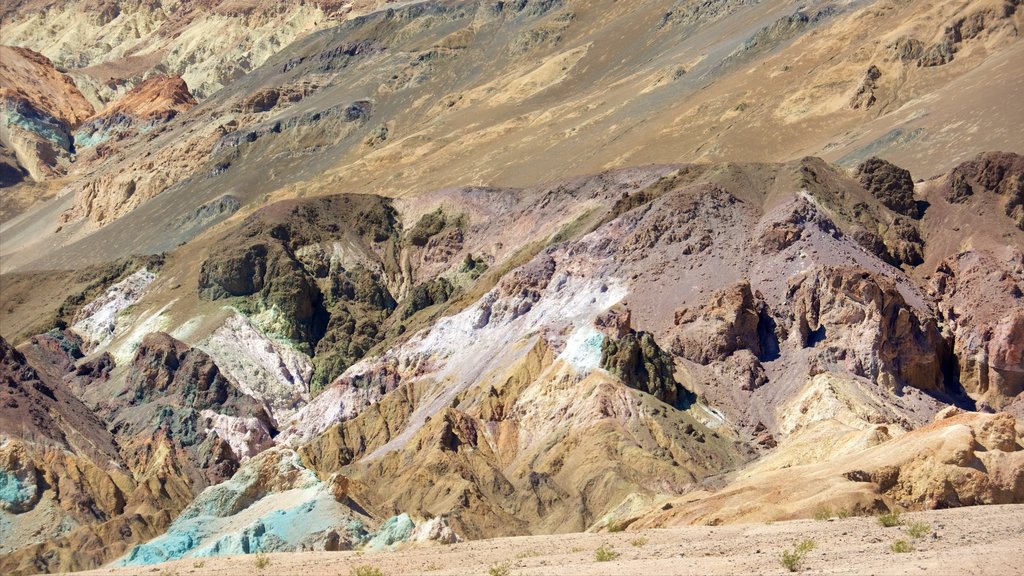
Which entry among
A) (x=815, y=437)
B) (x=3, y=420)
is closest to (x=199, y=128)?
(x=3, y=420)

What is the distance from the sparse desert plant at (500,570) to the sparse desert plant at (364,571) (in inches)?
91.0

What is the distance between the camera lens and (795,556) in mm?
24844

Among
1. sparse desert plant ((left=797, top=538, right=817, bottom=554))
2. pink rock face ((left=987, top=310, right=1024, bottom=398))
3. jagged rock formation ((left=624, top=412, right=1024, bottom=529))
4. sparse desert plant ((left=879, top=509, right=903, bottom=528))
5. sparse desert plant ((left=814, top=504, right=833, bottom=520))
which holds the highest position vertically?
sparse desert plant ((left=797, top=538, right=817, bottom=554))

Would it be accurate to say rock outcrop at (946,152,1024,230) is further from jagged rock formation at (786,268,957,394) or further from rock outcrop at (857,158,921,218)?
jagged rock formation at (786,268,957,394)

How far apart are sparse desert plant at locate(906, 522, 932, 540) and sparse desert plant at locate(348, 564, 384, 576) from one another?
10.4 meters

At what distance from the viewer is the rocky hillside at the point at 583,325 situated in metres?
55.5

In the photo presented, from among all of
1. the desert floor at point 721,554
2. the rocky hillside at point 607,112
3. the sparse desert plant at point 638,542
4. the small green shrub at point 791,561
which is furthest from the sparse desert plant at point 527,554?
the rocky hillside at point 607,112

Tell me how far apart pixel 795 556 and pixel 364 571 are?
8749 mm

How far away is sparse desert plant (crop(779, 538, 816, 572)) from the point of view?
24781 mm

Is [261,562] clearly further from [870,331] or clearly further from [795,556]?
[870,331]

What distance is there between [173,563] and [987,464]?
1982 cm

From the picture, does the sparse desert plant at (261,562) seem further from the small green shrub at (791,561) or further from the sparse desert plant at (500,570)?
the small green shrub at (791,561)

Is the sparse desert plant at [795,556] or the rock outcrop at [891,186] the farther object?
the rock outcrop at [891,186]

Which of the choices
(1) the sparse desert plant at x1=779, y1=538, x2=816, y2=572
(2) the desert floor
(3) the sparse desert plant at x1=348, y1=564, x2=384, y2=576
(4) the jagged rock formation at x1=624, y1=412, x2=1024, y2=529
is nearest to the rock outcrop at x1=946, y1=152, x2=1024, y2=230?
(4) the jagged rock formation at x1=624, y1=412, x2=1024, y2=529
